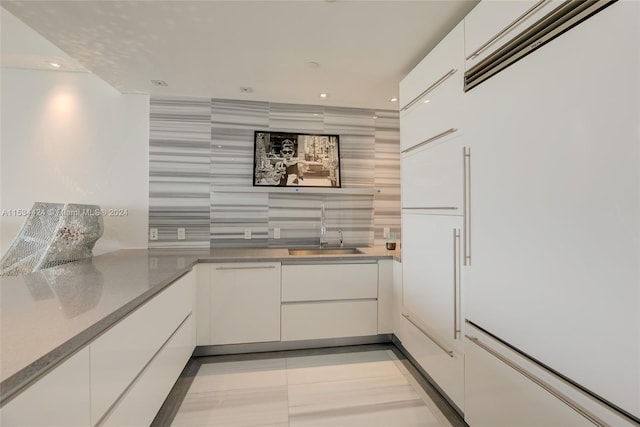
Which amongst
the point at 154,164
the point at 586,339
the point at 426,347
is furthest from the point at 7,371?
the point at 154,164

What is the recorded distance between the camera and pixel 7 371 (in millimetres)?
622

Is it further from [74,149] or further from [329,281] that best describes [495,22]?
[74,149]

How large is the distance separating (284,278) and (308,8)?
5.96ft

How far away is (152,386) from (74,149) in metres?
2.31

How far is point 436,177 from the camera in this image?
1.68 meters

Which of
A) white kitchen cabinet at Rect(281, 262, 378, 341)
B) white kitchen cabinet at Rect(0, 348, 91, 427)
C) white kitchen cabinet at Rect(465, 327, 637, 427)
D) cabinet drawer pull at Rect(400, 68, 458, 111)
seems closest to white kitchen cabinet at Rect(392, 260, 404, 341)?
white kitchen cabinet at Rect(281, 262, 378, 341)

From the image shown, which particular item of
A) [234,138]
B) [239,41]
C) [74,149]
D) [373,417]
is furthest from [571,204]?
[74,149]

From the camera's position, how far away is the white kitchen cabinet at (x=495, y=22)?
3.47 ft

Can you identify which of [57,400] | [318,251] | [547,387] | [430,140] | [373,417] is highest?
[430,140]

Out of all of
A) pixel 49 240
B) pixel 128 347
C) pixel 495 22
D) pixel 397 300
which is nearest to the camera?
pixel 128 347

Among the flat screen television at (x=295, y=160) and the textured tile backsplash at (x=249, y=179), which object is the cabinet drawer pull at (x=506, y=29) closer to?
the textured tile backsplash at (x=249, y=179)

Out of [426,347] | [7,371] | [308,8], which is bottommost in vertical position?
[426,347]

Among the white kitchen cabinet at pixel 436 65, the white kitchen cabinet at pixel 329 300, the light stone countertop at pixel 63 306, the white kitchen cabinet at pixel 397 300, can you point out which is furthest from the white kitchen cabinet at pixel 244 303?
the white kitchen cabinet at pixel 436 65

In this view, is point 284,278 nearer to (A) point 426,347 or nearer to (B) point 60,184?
(A) point 426,347
